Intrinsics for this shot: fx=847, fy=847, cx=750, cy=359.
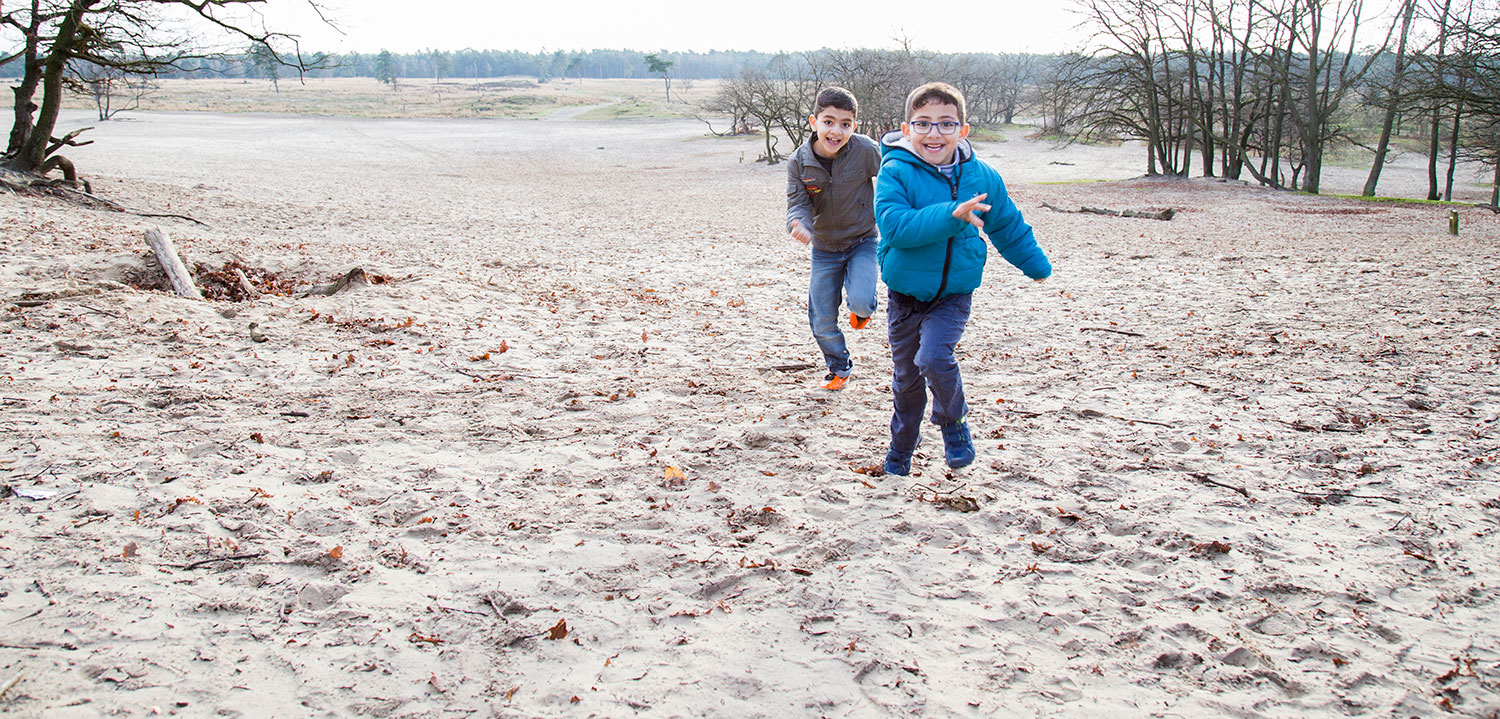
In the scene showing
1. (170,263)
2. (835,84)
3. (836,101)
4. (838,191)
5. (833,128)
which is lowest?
(170,263)

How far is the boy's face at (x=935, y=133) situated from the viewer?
131 inches

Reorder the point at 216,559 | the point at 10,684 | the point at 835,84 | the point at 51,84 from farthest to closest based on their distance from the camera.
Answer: the point at 835,84, the point at 51,84, the point at 216,559, the point at 10,684

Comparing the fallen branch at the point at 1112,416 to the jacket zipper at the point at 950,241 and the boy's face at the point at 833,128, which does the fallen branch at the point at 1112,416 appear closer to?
the jacket zipper at the point at 950,241

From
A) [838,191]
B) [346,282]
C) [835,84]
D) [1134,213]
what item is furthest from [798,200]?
[835,84]

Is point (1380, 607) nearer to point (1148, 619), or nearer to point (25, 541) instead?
point (1148, 619)

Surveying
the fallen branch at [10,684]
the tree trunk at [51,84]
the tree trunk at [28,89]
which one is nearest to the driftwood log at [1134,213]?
the fallen branch at [10,684]

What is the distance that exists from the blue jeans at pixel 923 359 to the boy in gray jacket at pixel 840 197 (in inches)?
37.6

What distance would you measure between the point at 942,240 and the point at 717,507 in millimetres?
1410

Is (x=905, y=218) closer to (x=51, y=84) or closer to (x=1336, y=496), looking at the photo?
(x=1336, y=496)

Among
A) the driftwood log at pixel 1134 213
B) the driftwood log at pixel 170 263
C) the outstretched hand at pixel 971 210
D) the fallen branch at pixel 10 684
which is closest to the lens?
the fallen branch at pixel 10 684

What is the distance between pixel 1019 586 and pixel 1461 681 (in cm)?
117

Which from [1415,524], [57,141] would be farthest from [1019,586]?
[57,141]

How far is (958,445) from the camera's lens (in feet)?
12.4

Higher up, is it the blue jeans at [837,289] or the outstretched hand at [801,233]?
the outstretched hand at [801,233]
